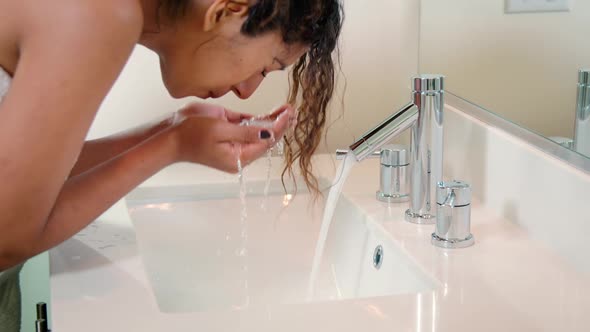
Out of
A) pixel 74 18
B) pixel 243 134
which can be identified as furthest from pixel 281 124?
pixel 74 18

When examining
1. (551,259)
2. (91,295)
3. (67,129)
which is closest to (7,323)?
(91,295)

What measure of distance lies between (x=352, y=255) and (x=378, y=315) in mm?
374

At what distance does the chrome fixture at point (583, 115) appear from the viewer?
36.3 inches

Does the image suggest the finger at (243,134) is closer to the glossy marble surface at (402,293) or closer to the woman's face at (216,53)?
the woman's face at (216,53)

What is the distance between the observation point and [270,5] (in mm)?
855

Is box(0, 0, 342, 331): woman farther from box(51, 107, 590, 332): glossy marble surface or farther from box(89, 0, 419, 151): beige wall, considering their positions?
box(89, 0, 419, 151): beige wall

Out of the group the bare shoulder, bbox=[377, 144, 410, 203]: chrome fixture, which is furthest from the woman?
→ bbox=[377, 144, 410, 203]: chrome fixture

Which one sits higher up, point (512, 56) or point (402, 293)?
point (512, 56)

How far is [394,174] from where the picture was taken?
1148mm

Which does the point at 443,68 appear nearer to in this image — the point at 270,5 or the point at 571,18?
the point at 571,18

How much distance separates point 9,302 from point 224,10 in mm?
413

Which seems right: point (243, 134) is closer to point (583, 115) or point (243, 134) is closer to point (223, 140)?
point (223, 140)

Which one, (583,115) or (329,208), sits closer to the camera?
(583,115)

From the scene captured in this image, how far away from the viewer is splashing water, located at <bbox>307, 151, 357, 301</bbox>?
1031 mm
